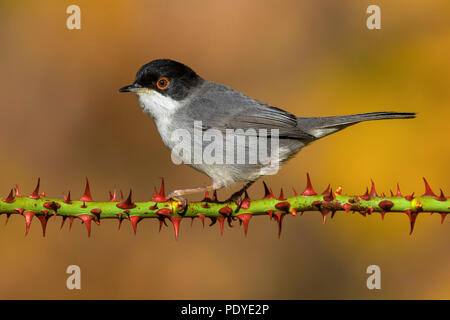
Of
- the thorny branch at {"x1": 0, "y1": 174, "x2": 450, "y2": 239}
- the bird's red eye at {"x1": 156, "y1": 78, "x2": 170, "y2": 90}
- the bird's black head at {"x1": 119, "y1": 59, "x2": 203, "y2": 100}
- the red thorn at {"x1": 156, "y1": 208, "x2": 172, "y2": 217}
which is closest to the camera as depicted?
the thorny branch at {"x1": 0, "y1": 174, "x2": 450, "y2": 239}

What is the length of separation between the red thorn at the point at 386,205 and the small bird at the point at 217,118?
1.81 metres

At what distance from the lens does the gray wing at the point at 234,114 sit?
13.6 ft

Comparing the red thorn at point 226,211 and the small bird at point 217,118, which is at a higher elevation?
the small bird at point 217,118

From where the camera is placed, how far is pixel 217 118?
4.18 m

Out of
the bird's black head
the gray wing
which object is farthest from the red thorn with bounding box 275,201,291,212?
the bird's black head

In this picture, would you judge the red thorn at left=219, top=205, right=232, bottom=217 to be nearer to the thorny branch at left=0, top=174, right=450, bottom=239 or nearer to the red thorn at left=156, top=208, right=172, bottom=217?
the thorny branch at left=0, top=174, right=450, bottom=239

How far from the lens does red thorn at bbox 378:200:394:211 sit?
2.21 meters

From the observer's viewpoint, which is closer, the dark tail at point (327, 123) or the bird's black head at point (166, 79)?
the bird's black head at point (166, 79)

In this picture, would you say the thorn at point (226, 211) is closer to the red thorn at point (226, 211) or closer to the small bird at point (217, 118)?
the red thorn at point (226, 211)

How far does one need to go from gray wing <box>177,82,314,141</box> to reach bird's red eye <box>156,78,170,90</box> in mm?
230

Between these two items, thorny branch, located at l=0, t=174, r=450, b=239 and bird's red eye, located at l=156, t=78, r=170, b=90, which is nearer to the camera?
thorny branch, located at l=0, t=174, r=450, b=239

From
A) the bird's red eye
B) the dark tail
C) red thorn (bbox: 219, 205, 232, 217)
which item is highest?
the bird's red eye

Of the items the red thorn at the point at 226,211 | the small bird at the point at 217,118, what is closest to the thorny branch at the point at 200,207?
the red thorn at the point at 226,211

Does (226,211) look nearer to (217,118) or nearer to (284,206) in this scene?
(284,206)
